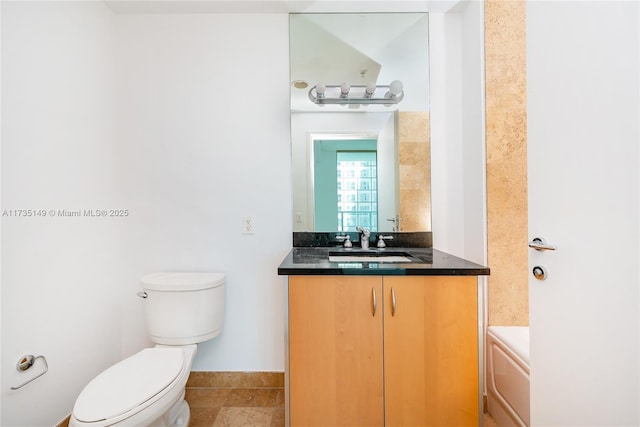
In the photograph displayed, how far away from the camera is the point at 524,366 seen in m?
1.13

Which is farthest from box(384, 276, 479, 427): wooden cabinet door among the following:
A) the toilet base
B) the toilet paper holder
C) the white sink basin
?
the toilet paper holder

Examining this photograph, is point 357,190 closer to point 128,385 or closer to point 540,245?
point 540,245

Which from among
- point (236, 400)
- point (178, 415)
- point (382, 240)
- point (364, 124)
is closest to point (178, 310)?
point (178, 415)

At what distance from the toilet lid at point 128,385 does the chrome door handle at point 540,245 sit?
148 cm

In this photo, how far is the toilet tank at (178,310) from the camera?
140cm

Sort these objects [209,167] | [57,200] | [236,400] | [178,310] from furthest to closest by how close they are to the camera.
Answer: [209,167] < [236,400] < [178,310] < [57,200]

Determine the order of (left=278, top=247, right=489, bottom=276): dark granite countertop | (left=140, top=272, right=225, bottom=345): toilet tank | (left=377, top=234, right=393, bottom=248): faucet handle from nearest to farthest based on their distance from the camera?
(left=278, top=247, right=489, bottom=276): dark granite countertop, (left=140, top=272, right=225, bottom=345): toilet tank, (left=377, top=234, right=393, bottom=248): faucet handle

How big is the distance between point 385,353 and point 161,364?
0.97m

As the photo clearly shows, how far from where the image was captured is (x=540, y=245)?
35.8 inches

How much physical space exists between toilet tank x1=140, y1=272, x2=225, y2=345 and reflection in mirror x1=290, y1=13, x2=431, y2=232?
663 mm

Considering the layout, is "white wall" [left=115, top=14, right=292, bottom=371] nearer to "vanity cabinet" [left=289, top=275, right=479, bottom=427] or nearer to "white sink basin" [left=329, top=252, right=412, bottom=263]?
"white sink basin" [left=329, top=252, right=412, bottom=263]

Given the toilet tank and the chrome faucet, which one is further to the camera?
the chrome faucet

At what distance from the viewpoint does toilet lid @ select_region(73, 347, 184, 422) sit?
3.06ft

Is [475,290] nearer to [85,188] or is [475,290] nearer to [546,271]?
[546,271]
